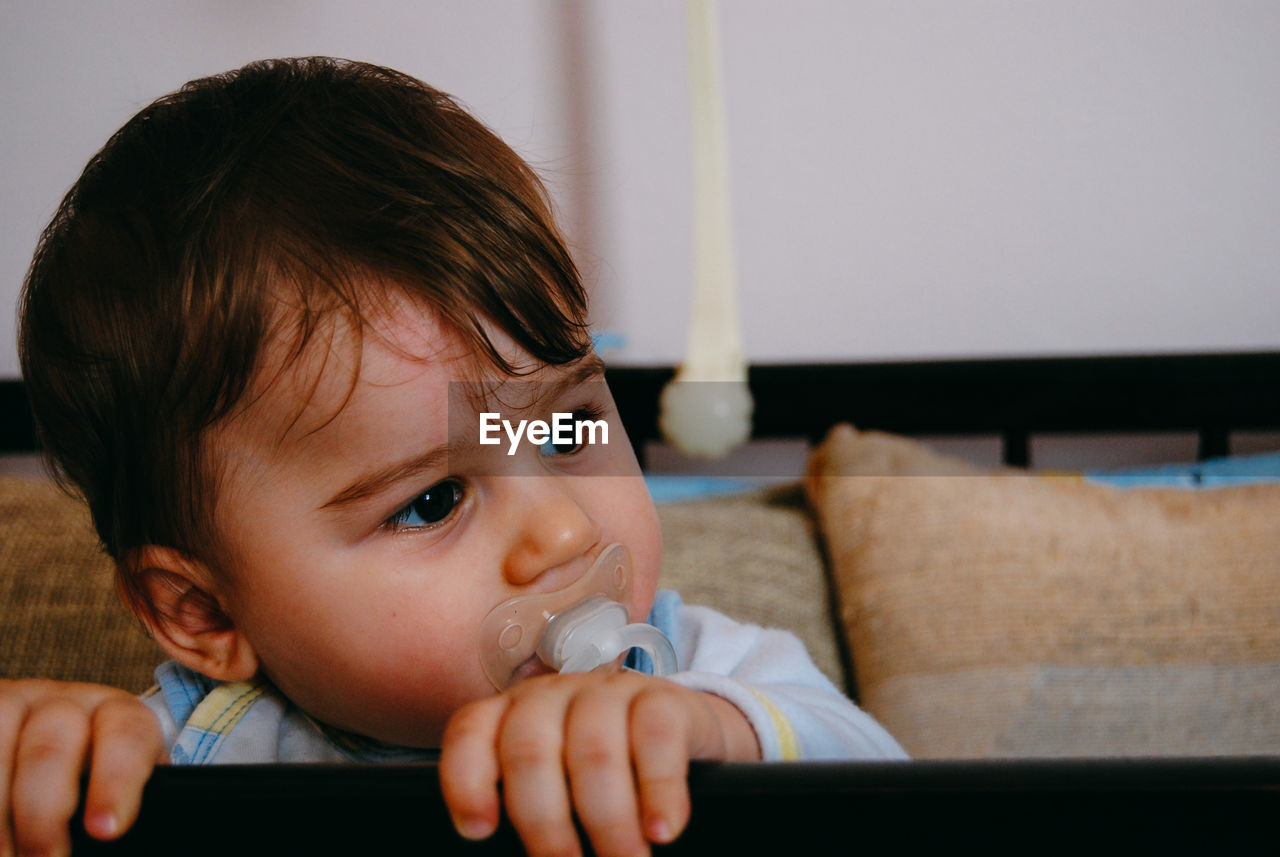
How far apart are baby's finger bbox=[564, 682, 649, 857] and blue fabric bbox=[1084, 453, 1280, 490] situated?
2.09 ft

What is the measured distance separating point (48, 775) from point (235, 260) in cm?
20

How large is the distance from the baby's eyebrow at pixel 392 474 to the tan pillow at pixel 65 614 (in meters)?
0.40

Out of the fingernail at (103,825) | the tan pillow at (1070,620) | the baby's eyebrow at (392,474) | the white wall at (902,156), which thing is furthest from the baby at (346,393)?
the white wall at (902,156)

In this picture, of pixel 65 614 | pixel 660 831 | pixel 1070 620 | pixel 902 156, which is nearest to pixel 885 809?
pixel 660 831

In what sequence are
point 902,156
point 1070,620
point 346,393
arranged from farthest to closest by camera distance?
point 902,156, point 1070,620, point 346,393

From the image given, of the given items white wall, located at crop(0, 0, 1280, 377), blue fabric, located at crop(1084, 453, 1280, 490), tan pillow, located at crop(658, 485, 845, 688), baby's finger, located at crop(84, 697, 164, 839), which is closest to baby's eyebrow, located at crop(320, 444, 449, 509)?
baby's finger, located at crop(84, 697, 164, 839)

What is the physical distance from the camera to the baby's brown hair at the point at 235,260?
36 centimetres

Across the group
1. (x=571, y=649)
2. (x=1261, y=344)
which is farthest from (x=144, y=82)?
(x=1261, y=344)

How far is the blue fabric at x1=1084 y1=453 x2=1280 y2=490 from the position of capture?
2.51 ft

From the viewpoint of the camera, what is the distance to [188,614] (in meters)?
0.45

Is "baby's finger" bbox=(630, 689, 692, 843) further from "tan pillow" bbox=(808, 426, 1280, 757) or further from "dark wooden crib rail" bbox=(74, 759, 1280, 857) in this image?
"tan pillow" bbox=(808, 426, 1280, 757)

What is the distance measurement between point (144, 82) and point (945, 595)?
0.78 meters

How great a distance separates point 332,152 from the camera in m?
0.39

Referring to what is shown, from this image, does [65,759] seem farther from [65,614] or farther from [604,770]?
[65,614]
